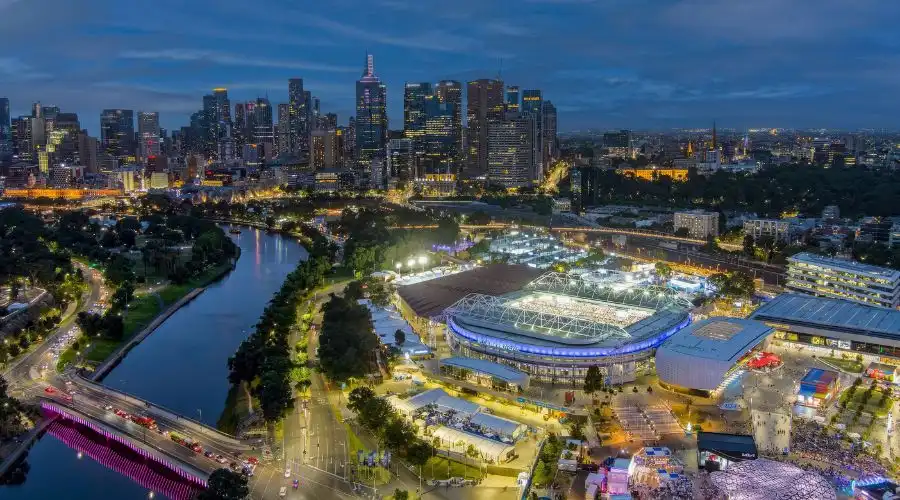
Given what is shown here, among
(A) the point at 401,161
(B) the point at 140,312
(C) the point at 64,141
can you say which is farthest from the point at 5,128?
(B) the point at 140,312

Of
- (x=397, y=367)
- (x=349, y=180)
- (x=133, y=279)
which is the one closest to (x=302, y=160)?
(x=349, y=180)

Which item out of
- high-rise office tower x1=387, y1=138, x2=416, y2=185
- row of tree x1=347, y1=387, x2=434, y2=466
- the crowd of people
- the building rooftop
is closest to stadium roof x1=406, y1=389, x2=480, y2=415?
row of tree x1=347, y1=387, x2=434, y2=466

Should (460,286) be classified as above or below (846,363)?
above

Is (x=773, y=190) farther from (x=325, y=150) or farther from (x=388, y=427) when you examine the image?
(x=325, y=150)

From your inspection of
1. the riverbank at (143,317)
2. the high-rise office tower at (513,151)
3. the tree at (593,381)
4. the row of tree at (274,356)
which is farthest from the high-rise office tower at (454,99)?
the tree at (593,381)

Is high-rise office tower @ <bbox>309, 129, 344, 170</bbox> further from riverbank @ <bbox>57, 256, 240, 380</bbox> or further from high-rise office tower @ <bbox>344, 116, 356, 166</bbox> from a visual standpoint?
riverbank @ <bbox>57, 256, 240, 380</bbox>
